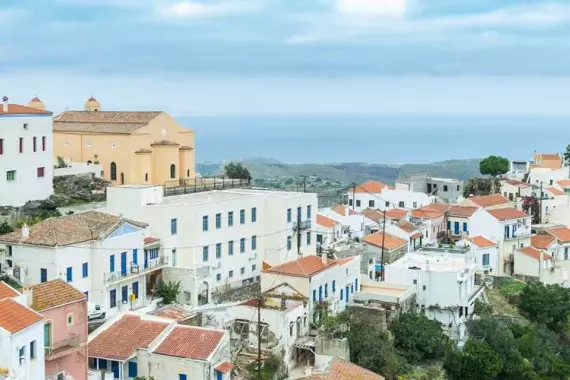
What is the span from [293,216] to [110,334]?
51.0 feet

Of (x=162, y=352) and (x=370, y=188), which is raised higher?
(x=370, y=188)

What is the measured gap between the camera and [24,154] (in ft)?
133

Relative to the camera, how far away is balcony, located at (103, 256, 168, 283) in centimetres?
3294

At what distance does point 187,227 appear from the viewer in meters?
37.6

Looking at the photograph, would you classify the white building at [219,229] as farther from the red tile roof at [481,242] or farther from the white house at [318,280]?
the red tile roof at [481,242]

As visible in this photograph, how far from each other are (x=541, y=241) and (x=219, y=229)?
24068mm

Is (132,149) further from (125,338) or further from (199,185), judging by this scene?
(125,338)

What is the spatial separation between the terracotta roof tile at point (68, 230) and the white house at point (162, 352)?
4160 millimetres

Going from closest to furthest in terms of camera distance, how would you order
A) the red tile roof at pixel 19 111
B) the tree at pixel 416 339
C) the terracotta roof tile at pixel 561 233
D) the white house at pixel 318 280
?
the white house at pixel 318 280 < the tree at pixel 416 339 < the red tile roof at pixel 19 111 < the terracotta roof tile at pixel 561 233

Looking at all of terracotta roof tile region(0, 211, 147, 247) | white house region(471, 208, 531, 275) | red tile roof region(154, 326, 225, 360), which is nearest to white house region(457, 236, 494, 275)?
white house region(471, 208, 531, 275)

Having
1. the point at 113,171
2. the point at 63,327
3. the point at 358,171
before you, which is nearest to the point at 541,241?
the point at 113,171

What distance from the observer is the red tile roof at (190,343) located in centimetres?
2791

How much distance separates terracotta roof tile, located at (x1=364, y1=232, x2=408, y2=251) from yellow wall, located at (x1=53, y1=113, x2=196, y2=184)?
11328 millimetres

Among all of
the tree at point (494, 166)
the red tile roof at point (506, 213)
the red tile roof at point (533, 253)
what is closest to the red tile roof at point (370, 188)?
the red tile roof at point (506, 213)
